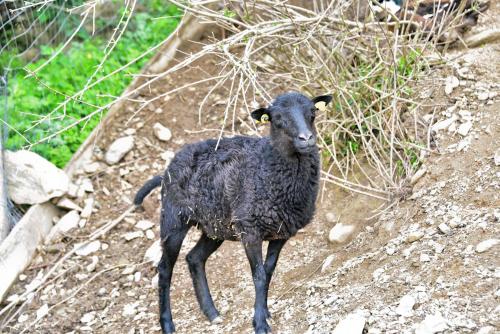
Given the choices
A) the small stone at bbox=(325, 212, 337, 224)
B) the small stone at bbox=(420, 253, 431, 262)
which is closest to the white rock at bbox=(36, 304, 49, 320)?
the small stone at bbox=(325, 212, 337, 224)

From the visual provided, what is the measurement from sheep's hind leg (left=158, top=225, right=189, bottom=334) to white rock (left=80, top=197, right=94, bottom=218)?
2045 mm

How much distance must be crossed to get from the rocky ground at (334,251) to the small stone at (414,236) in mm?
11

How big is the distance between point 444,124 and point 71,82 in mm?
4724

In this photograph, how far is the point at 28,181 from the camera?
8172 mm

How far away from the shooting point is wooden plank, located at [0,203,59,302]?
301 inches

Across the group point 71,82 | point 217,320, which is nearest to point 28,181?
point 71,82

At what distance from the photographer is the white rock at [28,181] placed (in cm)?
817

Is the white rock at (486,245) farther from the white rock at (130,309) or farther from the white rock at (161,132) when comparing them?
the white rock at (161,132)

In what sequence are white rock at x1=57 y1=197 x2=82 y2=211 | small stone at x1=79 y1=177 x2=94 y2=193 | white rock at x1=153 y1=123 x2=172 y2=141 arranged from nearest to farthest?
white rock at x1=57 y1=197 x2=82 y2=211 → small stone at x1=79 y1=177 x2=94 y2=193 → white rock at x1=153 y1=123 x2=172 y2=141

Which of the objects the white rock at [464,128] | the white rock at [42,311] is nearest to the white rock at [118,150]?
the white rock at [42,311]

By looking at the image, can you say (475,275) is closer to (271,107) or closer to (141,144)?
(271,107)

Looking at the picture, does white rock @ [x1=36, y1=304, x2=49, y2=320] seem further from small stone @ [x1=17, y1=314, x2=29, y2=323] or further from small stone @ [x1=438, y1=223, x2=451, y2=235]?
small stone @ [x1=438, y1=223, x2=451, y2=235]

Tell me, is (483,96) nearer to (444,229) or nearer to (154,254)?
(444,229)

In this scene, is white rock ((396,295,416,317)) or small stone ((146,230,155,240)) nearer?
white rock ((396,295,416,317))
